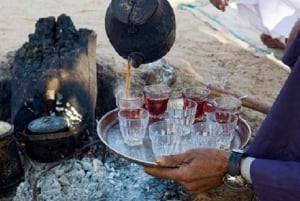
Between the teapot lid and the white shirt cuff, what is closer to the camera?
the white shirt cuff

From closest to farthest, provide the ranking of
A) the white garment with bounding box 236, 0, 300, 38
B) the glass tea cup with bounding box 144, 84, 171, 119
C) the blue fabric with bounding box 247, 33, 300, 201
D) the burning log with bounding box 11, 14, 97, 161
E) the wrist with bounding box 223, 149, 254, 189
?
1. the blue fabric with bounding box 247, 33, 300, 201
2. the wrist with bounding box 223, 149, 254, 189
3. the glass tea cup with bounding box 144, 84, 171, 119
4. the burning log with bounding box 11, 14, 97, 161
5. the white garment with bounding box 236, 0, 300, 38

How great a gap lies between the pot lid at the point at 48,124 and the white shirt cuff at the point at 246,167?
97cm

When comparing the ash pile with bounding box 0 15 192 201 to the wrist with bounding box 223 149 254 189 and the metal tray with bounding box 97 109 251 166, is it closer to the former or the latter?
the metal tray with bounding box 97 109 251 166

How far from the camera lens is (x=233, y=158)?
1.51 meters

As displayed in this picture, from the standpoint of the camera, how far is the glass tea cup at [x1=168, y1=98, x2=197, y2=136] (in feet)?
6.05

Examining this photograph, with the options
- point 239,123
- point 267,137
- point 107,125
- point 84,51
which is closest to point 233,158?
point 267,137

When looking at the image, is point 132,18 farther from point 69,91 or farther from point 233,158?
point 233,158

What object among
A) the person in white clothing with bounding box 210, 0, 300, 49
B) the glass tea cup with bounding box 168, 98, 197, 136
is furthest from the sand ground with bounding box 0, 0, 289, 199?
the glass tea cup with bounding box 168, 98, 197, 136

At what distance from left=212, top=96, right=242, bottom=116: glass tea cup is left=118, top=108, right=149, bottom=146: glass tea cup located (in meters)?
0.24

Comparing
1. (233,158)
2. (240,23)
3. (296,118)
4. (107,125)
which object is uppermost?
(296,118)

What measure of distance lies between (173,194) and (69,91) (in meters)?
0.68

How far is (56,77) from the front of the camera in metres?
2.45

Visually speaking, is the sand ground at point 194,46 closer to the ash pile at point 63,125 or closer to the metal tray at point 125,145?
the ash pile at point 63,125

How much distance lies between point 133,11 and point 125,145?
1.74 ft
